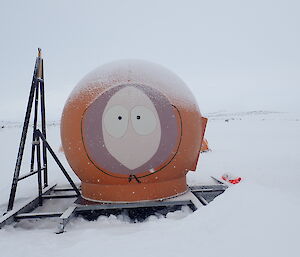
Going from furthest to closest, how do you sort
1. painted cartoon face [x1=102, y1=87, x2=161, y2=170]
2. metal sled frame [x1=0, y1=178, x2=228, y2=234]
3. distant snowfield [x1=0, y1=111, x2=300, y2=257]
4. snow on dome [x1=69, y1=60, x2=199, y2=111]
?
1. snow on dome [x1=69, y1=60, x2=199, y2=111]
2. painted cartoon face [x1=102, y1=87, x2=161, y2=170]
3. metal sled frame [x1=0, y1=178, x2=228, y2=234]
4. distant snowfield [x1=0, y1=111, x2=300, y2=257]

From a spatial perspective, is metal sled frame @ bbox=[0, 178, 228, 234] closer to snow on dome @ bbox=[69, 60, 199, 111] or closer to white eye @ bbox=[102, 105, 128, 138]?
white eye @ bbox=[102, 105, 128, 138]

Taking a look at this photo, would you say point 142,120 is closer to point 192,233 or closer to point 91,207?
point 91,207

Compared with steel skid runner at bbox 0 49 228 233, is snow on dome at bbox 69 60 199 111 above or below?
above

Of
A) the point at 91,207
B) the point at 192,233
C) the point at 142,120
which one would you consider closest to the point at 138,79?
the point at 142,120

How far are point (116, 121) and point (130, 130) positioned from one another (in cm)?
29

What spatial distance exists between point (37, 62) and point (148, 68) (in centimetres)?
220

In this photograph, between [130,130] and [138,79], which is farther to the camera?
[138,79]

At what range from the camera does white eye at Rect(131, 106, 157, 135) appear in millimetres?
5504

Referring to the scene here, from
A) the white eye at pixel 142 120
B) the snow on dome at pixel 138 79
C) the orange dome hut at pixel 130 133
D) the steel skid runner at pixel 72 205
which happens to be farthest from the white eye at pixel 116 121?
the steel skid runner at pixel 72 205

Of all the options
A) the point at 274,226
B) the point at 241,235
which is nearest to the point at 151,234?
the point at 241,235

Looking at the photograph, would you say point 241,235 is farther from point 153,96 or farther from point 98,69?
point 98,69

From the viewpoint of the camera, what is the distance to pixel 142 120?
5.52 m

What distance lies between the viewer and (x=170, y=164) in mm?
5750

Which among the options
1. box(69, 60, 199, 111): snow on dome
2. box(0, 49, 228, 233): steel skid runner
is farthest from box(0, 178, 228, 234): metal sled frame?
box(69, 60, 199, 111): snow on dome
